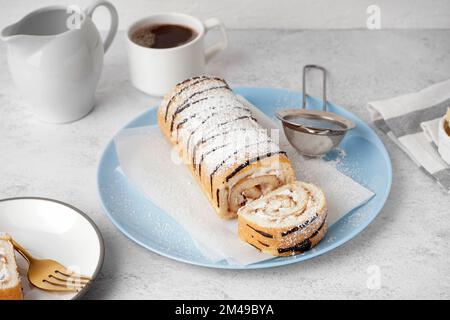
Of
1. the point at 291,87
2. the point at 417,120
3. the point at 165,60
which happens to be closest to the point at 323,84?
the point at 291,87

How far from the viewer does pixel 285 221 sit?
1.01 metres

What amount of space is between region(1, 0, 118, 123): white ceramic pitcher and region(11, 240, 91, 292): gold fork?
1.27 ft

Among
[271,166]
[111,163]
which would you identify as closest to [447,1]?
[271,166]

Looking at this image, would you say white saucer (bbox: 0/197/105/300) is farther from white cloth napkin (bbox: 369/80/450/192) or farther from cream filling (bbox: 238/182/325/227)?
white cloth napkin (bbox: 369/80/450/192)

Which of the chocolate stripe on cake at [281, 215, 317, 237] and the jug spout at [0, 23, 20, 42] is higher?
the jug spout at [0, 23, 20, 42]

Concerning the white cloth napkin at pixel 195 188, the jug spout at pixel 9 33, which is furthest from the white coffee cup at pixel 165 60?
the jug spout at pixel 9 33

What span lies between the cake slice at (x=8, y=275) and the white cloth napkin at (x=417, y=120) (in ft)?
2.45

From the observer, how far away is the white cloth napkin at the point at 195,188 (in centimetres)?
104

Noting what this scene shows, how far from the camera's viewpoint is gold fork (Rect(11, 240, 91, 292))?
942 millimetres

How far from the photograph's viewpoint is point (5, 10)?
1.60 meters

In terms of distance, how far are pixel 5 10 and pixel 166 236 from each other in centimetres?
86

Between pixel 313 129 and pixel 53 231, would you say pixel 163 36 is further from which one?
pixel 53 231

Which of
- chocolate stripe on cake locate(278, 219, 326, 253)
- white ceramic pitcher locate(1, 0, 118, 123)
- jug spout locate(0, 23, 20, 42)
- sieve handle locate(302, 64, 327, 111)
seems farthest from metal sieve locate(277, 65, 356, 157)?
jug spout locate(0, 23, 20, 42)
